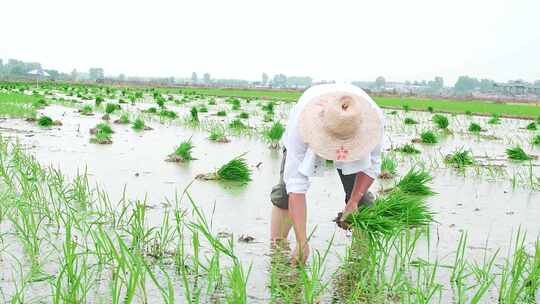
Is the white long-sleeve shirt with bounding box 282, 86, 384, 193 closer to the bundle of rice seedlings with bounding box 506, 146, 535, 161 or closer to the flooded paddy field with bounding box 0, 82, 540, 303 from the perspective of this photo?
the flooded paddy field with bounding box 0, 82, 540, 303

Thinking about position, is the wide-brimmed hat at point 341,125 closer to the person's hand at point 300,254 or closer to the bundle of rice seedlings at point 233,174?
the person's hand at point 300,254

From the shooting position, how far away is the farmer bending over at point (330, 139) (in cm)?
243

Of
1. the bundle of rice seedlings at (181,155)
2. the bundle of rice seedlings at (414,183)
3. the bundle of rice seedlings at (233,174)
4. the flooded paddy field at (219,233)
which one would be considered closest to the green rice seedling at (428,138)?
the flooded paddy field at (219,233)

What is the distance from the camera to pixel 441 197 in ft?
16.3

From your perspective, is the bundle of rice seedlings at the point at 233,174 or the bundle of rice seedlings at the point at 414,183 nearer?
the bundle of rice seedlings at the point at 414,183

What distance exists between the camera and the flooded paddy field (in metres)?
2.45

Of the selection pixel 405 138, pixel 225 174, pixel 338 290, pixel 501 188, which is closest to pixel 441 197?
pixel 501 188

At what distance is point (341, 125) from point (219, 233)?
1362 millimetres

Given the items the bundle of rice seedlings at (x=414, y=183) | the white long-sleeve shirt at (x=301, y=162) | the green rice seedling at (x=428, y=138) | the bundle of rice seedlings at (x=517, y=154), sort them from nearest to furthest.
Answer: the white long-sleeve shirt at (x=301, y=162), the bundle of rice seedlings at (x=414, y=183), the bundle of rice seedlings at (x=517, y=154), the green rice seedling at (x=428, y=138)

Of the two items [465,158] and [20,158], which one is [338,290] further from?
[465,158]

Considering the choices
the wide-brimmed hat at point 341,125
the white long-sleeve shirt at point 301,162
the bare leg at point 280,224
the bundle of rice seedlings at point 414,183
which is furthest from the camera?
the bundle of rice seedlings at point 414,183

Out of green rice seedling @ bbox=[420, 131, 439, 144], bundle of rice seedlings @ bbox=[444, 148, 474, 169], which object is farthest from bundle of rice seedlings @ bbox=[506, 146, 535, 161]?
green rice seedling @ bbox=[420, 131, 439, 144]

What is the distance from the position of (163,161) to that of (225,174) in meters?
1.26

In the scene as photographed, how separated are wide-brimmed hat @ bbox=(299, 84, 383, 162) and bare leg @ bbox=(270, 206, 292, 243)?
65 centimetres
